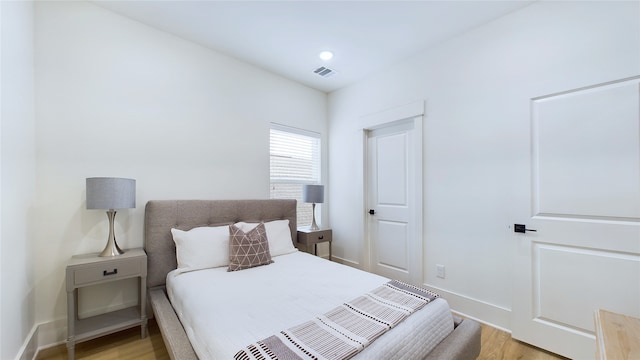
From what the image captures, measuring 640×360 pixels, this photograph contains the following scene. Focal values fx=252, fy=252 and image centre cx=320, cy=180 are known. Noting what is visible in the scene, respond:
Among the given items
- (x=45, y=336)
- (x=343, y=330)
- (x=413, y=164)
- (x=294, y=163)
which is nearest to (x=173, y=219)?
(x=45, y=336)

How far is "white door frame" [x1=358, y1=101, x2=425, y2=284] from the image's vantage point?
9.15 ft

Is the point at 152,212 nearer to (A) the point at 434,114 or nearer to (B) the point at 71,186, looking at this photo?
(B) the point at 71,186

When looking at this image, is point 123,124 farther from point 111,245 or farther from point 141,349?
point 141,349

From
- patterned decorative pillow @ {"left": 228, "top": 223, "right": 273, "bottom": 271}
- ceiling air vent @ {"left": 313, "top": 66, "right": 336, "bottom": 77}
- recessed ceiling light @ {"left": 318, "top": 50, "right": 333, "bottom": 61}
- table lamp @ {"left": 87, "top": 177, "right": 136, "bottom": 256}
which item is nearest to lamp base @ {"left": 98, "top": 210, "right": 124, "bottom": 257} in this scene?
table lamp @ {"left": 87, "top": 177, "right": 136, "bottom": 256}

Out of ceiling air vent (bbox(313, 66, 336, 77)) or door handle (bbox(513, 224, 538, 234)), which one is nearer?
door handle (bbox(513, 224, 538, 234))

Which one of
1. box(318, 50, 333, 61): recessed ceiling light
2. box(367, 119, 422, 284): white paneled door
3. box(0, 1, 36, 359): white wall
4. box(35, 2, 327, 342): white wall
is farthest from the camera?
box(367, 119, 422, 284): white paneled door

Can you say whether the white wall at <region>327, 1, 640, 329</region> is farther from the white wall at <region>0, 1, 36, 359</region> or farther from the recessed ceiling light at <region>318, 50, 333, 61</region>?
the white wall at <region>0, 1, 36, 359</region>

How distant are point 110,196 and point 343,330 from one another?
1925 mm

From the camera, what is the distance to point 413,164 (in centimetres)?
291

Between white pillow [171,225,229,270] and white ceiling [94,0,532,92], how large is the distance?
1931 millimetres

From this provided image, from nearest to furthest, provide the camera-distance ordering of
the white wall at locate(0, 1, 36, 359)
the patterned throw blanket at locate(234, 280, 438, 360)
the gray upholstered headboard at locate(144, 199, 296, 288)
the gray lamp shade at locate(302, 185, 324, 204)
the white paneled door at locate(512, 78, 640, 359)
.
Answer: the patterned throw blanket at locate(234, 280, 438, 360), the white wall at locate(0, 1, 36, 359), the white paneled door at locate(512, 78, 640, 359), the gray upholstered headboard at locate(144, 199, 296, 288), the gray lamp shade at locate(302, 185, 324, 204)

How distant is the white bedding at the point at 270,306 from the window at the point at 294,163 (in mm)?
1434

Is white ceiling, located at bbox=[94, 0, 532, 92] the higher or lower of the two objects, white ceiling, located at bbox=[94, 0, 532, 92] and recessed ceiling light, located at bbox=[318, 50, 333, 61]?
the higher

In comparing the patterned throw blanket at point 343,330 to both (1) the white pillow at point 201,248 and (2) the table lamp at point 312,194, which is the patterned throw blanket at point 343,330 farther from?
(2) the table lamp at point 312,194
